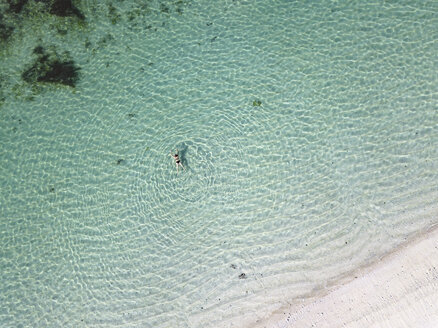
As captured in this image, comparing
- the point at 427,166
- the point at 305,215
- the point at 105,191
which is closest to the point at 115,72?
the point at 105,191

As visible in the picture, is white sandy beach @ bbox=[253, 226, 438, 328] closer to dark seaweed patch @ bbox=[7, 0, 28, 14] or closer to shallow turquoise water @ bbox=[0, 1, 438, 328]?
shallow turquoise water @ bbox=[0, 1, 438, 328]

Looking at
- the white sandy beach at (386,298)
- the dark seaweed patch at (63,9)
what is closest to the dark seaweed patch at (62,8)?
the dark seaweed patch at (63,9)

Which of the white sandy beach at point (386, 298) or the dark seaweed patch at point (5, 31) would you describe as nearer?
the white sandy beach at point (386, 298)

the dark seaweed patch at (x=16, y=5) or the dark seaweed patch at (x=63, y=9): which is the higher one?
the dark seaweed patch at (x=16, y=5)

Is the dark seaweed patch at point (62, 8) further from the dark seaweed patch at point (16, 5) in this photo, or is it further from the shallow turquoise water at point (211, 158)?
the dark seaweed patch at point (16, 5)

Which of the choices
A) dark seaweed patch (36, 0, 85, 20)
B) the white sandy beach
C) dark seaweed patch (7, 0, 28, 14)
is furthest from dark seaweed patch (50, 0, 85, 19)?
the white sandy beach

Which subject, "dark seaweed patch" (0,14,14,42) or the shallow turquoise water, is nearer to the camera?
the shallow turquoise water

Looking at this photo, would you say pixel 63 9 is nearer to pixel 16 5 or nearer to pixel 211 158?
pixel 16 5
